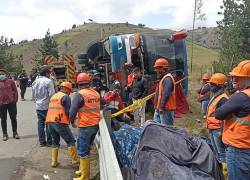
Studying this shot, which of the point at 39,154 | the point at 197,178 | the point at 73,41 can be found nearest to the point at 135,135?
the point at 197,178

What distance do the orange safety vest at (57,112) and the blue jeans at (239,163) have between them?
174 inches

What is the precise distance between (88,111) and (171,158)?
2.50 metres

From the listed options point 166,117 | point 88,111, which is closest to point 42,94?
point 166,117

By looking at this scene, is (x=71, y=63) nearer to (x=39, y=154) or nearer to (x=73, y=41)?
(x=39, y=154)

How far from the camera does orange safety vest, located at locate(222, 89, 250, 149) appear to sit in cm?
591

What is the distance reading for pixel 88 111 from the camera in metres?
8.78

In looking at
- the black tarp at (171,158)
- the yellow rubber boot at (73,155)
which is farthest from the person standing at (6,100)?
the black tarp at (171,158)

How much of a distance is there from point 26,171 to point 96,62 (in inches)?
427

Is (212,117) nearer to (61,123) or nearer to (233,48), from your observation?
(61,123)

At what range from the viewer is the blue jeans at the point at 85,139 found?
8.66 m

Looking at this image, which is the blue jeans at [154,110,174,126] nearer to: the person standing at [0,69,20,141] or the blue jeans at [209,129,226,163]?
the blue jeans at [209,129,226,163]

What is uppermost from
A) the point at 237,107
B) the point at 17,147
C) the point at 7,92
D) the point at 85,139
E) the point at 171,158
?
the point at 237,107

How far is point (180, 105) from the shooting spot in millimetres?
14031

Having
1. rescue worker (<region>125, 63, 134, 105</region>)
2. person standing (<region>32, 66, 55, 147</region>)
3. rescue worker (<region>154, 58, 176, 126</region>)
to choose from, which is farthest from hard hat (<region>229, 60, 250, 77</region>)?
rescue worker (<region>125, 63, 134, 105</region>)
